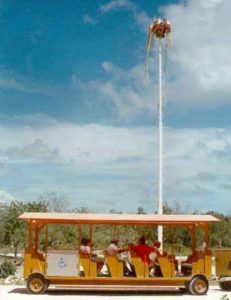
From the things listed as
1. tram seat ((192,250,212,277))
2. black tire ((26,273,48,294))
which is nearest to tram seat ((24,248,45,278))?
black tire ((26,273,48,294))

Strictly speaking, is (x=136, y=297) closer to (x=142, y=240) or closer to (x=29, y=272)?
(x=142, y=240)

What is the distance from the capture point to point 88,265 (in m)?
16.9

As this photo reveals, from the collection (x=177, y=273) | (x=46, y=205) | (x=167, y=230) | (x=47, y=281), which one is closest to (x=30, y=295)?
(x=47, y=281)

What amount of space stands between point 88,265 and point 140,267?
1.43m

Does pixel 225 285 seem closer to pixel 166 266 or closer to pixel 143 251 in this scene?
pixel 166 266

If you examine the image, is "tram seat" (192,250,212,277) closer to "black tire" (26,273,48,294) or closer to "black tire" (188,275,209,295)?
"black tire" (188,275,209,295)

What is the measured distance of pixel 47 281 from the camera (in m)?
16.8

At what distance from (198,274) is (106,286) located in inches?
124

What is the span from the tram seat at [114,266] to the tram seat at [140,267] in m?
0.37

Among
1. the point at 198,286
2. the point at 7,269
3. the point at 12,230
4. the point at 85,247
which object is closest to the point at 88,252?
the point at 85,247

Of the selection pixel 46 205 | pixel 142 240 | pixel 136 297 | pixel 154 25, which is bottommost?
pixel 136 297

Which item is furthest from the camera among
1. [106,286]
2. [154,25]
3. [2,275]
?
[154,25]

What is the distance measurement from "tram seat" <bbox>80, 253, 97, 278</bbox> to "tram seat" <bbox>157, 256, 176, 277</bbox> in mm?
1816

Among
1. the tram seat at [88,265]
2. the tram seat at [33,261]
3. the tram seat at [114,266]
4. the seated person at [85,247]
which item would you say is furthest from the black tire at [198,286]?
the tram seat at [33,261]
